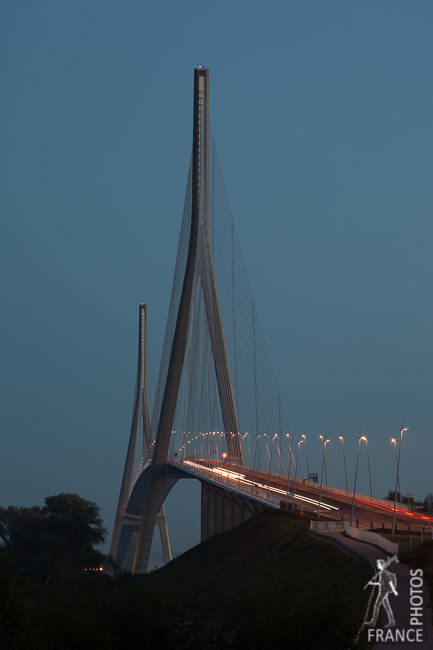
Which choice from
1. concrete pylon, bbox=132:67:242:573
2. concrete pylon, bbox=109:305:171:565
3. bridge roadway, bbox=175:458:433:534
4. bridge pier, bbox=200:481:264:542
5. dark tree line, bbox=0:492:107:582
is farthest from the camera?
concrete pylon, bbox=109:305:171:565

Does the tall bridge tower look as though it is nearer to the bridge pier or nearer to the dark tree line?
the bridge pier

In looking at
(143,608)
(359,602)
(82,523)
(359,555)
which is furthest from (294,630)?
(82,523)

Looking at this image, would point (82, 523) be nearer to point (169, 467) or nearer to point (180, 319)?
point (169, 467)

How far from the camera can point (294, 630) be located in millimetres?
18828

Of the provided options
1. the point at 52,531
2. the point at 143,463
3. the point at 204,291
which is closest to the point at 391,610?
the point at 204,291

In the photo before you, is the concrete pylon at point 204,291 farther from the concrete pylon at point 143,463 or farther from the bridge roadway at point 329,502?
the concrete pylon at point 143,463

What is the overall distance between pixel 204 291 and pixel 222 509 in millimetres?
14938

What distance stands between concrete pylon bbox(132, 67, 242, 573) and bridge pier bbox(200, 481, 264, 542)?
152 inches

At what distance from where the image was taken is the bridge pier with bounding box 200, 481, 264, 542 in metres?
51.9

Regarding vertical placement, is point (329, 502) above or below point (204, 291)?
below

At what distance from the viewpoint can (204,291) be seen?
197ft

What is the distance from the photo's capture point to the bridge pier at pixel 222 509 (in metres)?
51.9

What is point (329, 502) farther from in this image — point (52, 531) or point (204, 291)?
point (52, 531)

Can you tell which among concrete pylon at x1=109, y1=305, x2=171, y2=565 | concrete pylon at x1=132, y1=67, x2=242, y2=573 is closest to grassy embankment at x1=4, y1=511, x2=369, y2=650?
concrete pylon at x1=132, y1=67, x2=242, y2=573
